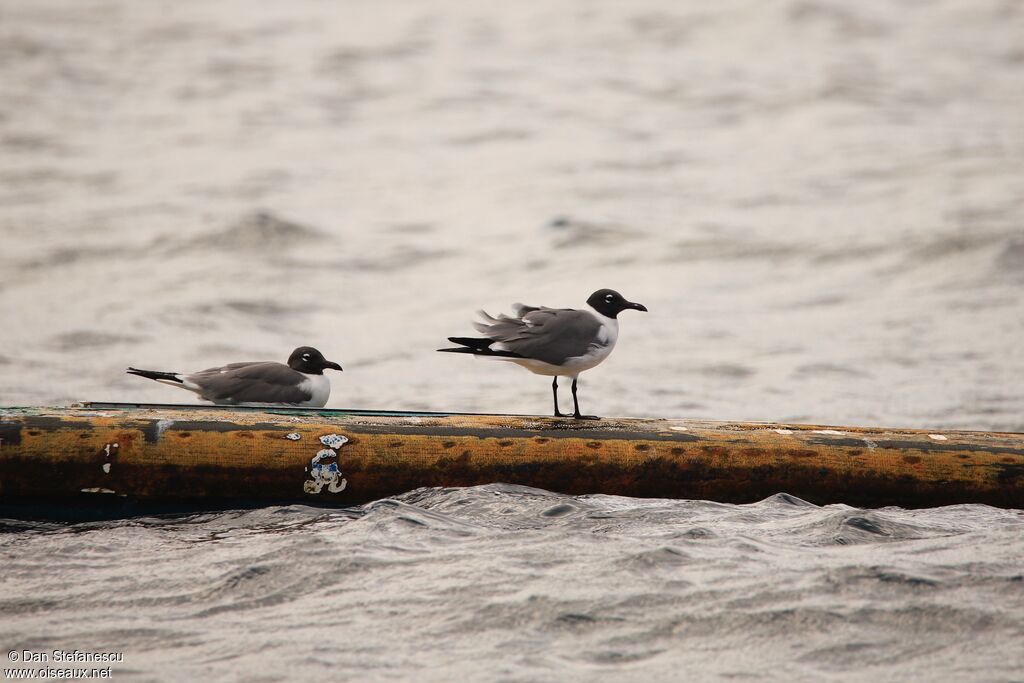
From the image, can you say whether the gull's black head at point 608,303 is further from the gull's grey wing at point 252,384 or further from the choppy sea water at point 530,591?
the gull's grey wing at point 252,384

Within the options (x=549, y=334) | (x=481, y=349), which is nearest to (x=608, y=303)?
(x=549, y=334)

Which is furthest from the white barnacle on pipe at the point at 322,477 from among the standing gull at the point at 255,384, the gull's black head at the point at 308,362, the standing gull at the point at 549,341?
the gull's black head at the point at 308,362

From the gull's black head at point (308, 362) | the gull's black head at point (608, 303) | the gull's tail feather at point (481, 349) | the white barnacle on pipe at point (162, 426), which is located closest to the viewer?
the white barnacle on pipe at point (162, 426)

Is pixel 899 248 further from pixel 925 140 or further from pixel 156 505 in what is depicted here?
pixel 156 505

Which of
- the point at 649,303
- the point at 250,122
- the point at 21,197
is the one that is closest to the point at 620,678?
the point at 649,303

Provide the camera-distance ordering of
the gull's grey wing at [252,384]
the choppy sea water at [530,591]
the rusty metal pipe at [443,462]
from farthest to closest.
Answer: the gull's grey wing at [252,384], the rusty metal pipe at [443,462], the choppy sea water at [530,591]

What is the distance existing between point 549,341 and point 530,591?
2124 mm

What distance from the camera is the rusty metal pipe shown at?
662cm

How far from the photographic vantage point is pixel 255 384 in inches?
327

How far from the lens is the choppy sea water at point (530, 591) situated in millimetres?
4953

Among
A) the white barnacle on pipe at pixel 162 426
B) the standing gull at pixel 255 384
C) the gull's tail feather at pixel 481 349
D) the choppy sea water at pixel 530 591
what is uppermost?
the gull's tail feather at pixel 481 349

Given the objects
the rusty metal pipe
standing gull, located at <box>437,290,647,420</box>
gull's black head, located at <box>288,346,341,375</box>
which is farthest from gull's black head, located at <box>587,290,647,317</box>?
gull's black head, located at <box>288,346,341,375</box>

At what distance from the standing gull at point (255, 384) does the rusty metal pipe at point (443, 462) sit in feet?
4.12

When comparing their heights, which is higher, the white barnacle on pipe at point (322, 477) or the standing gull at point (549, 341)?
the standing gull at point (549, 341)
